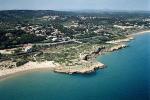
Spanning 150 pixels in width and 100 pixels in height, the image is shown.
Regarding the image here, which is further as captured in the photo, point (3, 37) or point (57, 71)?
point (3, 37)

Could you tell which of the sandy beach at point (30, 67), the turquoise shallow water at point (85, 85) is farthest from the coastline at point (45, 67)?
the turquoise shallow water at point (85, 85)

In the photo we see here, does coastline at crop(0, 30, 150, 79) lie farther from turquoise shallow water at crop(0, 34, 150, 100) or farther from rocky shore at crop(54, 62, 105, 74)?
turquoise shallow water at crop(0, 34, 150, 100)

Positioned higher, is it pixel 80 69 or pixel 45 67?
pixel 80 69

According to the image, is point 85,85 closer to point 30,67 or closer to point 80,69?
point 80,69

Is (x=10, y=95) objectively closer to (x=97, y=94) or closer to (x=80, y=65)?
(x=97, y=94)

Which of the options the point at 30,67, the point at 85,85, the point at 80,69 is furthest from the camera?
the point at 30,67

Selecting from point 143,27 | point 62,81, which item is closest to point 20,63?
point 62,81

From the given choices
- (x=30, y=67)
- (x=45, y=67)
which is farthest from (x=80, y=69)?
(x=30, y=67)

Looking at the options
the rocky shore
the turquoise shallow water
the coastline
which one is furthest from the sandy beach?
the rocky shore

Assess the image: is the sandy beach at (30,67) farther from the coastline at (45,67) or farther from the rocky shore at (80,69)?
the rocky shore at (80,69)
